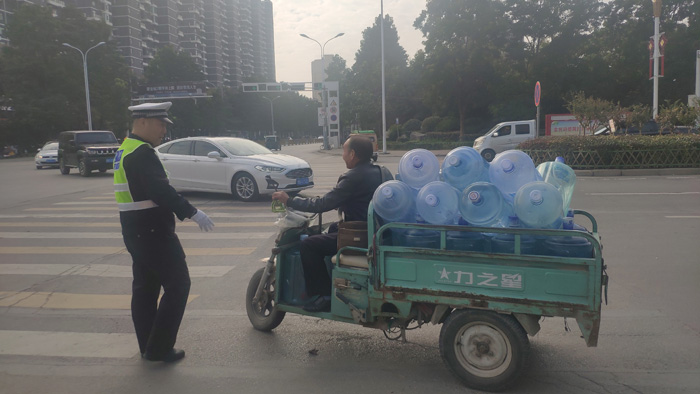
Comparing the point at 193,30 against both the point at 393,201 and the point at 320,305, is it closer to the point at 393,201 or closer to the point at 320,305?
the point at 320,305

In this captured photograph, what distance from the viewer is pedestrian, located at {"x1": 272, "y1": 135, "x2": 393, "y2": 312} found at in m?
3.99

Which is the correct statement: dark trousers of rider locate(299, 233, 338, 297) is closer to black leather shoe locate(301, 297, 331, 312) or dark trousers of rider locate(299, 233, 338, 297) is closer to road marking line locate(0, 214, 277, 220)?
black leather shoe locate(301, 297, 331, 312)

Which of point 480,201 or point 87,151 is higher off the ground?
point 87,151

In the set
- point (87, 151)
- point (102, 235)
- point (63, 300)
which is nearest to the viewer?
point (63, 300)

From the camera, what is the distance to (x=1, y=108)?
169 feet

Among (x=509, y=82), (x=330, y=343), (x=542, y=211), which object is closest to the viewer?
A: (x=542, y=211)

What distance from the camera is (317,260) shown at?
405cm

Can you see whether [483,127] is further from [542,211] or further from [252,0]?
[252,0]

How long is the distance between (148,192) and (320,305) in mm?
1530

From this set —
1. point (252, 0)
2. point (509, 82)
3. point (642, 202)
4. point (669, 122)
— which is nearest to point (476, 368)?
point (642, 202)

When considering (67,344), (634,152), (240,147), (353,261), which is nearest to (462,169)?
(353,261)

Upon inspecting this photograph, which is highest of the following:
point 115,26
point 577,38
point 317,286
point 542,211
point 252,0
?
point 252,0

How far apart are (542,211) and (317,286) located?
1.77 metres

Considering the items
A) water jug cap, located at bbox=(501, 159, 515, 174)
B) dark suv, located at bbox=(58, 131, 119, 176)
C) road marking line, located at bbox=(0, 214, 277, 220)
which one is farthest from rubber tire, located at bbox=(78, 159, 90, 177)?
water jug cap, located at bbox=(501, 159, 515, 174)
